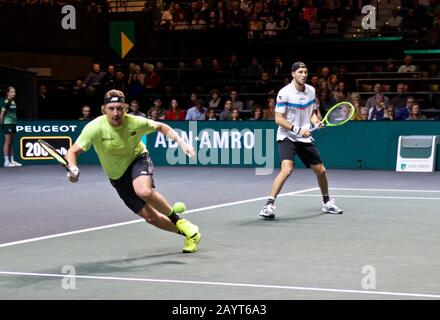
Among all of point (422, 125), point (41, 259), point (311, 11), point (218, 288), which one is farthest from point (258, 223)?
point (311, 11)

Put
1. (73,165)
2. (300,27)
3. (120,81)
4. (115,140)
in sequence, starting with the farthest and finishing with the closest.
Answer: (300,27) → (120,81) → (115,140) → (73,165)

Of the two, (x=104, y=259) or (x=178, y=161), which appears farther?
(x=178, y=161)

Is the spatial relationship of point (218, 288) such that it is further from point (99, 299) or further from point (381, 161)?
point (381, 161)

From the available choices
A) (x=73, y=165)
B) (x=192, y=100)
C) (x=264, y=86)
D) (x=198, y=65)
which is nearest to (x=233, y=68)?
(x=198, y=65)

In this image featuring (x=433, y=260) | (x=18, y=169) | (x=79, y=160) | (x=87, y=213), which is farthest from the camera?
(x=79, y=160)

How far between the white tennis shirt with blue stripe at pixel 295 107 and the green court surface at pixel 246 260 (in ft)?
3.95

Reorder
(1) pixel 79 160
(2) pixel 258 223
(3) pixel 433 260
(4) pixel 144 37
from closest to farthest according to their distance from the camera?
(3) pixel 433 260 → (2) pixel 258 223 → (1) pixel 79 160 → (4) pixel 144 37

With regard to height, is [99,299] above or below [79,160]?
above

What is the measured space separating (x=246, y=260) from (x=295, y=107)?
4.12 metres

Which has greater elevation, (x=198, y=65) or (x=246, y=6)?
(x=246, y=6)

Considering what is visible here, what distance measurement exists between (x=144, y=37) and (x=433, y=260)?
80.9 feet

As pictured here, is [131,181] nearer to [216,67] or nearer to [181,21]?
[216,67]

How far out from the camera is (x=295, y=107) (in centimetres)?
1324

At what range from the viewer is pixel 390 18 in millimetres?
29531
